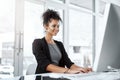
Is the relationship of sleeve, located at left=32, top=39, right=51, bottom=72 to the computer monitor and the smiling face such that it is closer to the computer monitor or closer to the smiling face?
the smiling face

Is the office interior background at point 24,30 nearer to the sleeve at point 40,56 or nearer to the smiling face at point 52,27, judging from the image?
the smiling face at point 52,27

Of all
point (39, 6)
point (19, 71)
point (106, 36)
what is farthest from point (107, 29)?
point (39, 6)

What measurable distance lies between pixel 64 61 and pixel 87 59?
12.9ft

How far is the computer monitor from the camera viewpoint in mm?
1108

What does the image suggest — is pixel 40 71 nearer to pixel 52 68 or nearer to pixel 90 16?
pixel 52 68

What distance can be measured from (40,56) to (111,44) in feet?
1.93

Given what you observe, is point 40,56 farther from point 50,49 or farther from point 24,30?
point 24,30

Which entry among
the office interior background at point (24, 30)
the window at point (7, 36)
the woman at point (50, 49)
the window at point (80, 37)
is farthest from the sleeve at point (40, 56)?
the window at point (80, 37)

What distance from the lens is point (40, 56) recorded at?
1.57 meters

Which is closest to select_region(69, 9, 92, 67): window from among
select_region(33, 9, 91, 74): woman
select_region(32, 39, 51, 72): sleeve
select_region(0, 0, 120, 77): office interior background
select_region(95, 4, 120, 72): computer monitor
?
→ select_region(0, 0, 120, 77): office interior background

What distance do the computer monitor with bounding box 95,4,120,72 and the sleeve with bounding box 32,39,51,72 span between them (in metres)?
0.45

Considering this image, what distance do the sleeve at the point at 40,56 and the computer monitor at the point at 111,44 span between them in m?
0.45

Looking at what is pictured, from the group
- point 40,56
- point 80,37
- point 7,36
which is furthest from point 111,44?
point 80,37

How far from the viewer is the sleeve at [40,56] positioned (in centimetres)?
149
